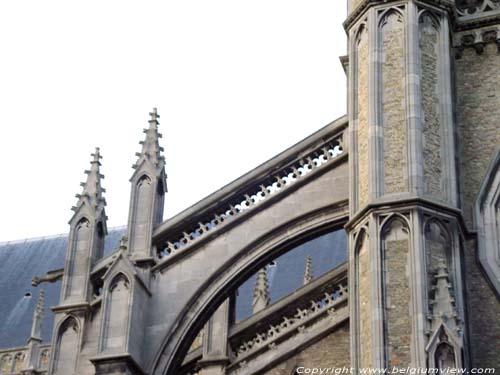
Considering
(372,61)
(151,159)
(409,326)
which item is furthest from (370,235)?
(151,159)

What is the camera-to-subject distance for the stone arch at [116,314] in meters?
16.5

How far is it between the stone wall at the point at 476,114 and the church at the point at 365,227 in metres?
0.02

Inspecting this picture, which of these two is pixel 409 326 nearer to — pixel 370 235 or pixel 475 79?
pixel 370 235

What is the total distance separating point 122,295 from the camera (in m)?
16.9

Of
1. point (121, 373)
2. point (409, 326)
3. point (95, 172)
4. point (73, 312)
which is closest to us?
point (409, 326)

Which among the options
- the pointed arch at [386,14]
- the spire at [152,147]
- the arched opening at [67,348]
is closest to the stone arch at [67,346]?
the arched opening at [67,348]

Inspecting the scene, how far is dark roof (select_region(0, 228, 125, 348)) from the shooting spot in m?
34.7

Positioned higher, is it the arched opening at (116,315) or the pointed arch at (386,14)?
the pointed arch at (386,14)

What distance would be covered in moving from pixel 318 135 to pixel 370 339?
4274mm

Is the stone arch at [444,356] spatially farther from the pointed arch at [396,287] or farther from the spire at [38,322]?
the spire at [38,322]

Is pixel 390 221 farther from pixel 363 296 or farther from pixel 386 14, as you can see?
pixel 386 14

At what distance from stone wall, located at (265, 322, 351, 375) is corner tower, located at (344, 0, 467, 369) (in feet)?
12.9

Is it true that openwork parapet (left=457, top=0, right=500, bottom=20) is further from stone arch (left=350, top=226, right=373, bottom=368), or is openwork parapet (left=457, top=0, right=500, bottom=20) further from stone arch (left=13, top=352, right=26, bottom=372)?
stone arch (left=13, top=352, right=26, bottom=372)

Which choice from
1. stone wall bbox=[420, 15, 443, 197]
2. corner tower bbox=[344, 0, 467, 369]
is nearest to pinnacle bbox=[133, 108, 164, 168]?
corner tower bbox=[344, 0, 467, 369]
